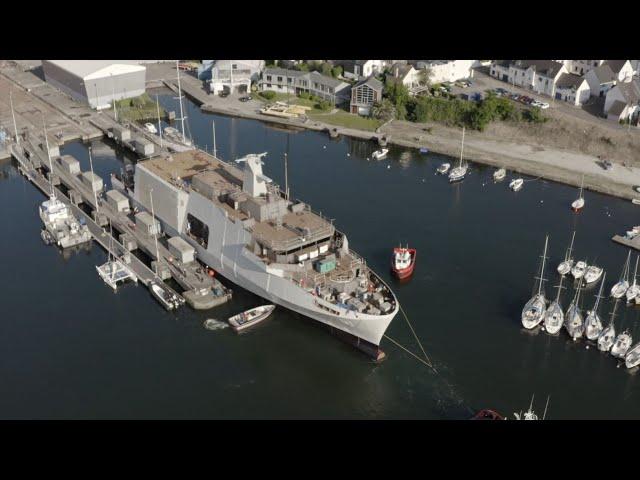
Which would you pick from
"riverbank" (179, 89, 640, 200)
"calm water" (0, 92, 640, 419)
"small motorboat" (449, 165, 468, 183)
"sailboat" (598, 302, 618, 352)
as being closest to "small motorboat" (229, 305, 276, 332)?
"calm water" (0, 92, 640, 419)

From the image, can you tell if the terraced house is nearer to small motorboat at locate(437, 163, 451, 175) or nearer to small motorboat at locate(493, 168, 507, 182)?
small motorboat at locate(437, 163, 451, 175)

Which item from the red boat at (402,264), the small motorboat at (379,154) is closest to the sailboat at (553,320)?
the red boat at (402,264)

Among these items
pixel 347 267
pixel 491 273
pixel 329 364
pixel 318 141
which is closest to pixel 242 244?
pixel 347 267

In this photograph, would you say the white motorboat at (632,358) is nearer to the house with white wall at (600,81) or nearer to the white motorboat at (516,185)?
the white motorboat at (516,185)

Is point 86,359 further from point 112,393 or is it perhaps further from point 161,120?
point 161,120

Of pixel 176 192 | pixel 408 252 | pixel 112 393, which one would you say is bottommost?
pixel 112 393

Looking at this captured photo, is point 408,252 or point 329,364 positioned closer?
point 329,364

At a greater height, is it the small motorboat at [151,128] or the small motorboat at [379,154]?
the small motorboat at [151,128]
